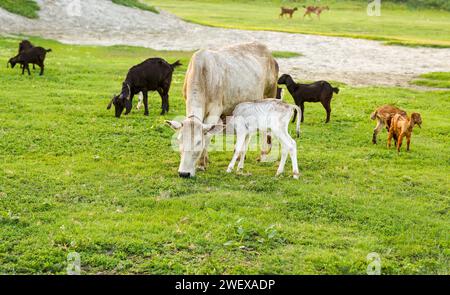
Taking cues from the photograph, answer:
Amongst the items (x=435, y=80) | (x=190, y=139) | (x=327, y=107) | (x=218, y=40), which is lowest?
(x=435, y=80)

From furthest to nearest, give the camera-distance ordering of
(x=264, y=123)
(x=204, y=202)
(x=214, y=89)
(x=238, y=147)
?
(x=214, y=89) < (x=264, y=123) < (x=238, y=147) < (x=204, y=202)

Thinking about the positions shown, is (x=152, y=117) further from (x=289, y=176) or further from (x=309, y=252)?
(x=309, y=252)

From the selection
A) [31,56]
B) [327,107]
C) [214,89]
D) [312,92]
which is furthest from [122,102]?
[31,56]

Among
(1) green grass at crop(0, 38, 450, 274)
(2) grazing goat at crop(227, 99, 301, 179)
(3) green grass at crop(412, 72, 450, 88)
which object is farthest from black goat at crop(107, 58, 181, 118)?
(3) green grass at crop(412, 72, 450, 88)

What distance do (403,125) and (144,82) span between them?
7.03m

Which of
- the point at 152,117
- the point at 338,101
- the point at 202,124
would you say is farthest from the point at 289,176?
the point at 338,101

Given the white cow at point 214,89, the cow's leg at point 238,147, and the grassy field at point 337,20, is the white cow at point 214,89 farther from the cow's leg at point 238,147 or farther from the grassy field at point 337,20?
the grassy field at point 337,20

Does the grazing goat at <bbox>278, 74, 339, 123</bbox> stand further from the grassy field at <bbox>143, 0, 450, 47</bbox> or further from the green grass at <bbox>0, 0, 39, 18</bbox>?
the green grass at <bbox>0, 0, 39, 18</bbox>

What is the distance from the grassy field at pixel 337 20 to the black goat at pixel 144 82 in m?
24.7

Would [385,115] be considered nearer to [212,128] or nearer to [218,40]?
[212,128]

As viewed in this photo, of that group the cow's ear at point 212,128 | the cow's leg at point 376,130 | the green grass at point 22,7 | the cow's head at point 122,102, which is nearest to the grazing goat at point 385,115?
the cow's leg at point 376,130

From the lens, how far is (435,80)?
28.6 meters

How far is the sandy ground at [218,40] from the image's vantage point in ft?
101
